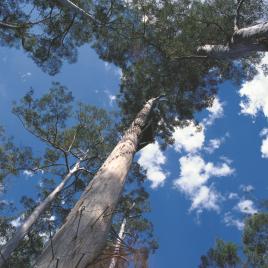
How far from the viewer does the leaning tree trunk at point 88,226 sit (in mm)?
2961

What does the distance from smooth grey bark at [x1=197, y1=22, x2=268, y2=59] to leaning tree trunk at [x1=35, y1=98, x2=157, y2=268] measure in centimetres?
371

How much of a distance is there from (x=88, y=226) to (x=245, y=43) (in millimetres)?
5688

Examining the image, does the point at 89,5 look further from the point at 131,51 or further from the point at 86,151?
the point at 86,151

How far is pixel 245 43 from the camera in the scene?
771 centimetres

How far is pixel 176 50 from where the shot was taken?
9367mm

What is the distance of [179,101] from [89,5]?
13.7 feet

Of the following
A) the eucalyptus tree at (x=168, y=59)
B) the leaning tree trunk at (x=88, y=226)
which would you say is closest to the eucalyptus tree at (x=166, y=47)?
the eucalyptus tree at (x=168, y=59)

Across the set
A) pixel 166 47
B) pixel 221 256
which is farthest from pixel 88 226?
pixel 221 256

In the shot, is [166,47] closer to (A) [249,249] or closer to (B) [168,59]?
(B) [168,59]

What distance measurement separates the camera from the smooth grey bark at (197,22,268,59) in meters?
6.91

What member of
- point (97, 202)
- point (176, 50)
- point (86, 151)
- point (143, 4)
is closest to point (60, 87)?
point (86, 151)

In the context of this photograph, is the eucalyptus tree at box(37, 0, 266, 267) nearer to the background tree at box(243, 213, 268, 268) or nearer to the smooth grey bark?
the smooth grey bark

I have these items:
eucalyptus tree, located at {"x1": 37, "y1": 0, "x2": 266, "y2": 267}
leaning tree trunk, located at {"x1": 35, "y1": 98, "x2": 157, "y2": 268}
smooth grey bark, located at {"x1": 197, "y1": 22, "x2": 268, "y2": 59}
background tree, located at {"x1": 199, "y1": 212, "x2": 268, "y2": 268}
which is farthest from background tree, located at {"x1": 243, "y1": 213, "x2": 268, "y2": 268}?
leaning tree trunk, located at {"x1": 35, "y1": 98, "x2": 157, "y2": 268}

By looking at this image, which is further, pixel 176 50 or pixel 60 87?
pixel 60 87
